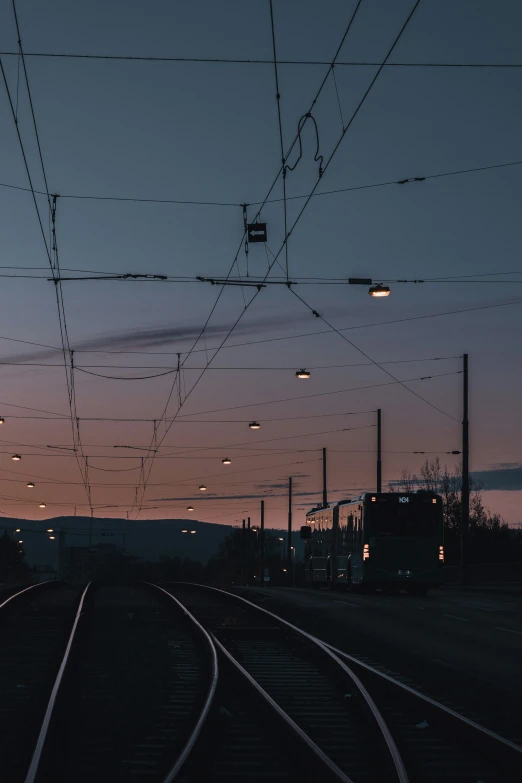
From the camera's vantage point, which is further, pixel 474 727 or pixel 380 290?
pixel 380 290

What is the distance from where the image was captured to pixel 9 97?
18000 mm

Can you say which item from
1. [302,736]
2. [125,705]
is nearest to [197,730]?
[302,736]

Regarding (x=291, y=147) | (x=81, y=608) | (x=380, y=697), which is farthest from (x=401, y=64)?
(x=81, y=608)

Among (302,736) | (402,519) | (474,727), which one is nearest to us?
(302,736)

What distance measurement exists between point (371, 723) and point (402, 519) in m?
27.5

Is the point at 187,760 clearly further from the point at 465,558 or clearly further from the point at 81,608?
the point at 465,558

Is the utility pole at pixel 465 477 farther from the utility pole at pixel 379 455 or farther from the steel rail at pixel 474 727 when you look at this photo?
the steel rail at pixel 474 727

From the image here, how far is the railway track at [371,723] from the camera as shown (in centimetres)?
976

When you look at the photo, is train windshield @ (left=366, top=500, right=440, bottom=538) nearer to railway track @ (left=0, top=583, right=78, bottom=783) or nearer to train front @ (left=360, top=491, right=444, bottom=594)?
train front @ (left=360, top=491, right=444, bottom=594)

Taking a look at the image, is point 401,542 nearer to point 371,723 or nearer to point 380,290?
point 380,290

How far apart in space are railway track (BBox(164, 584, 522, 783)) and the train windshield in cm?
1715

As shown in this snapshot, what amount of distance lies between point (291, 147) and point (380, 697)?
9.91 meters

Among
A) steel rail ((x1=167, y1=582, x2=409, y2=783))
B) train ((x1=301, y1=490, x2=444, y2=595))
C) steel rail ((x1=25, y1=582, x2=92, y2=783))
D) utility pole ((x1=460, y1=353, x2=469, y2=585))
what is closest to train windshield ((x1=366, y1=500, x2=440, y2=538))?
train ((x1=301, y1=490, x2=444, y2=595))

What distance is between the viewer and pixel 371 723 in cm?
1196
